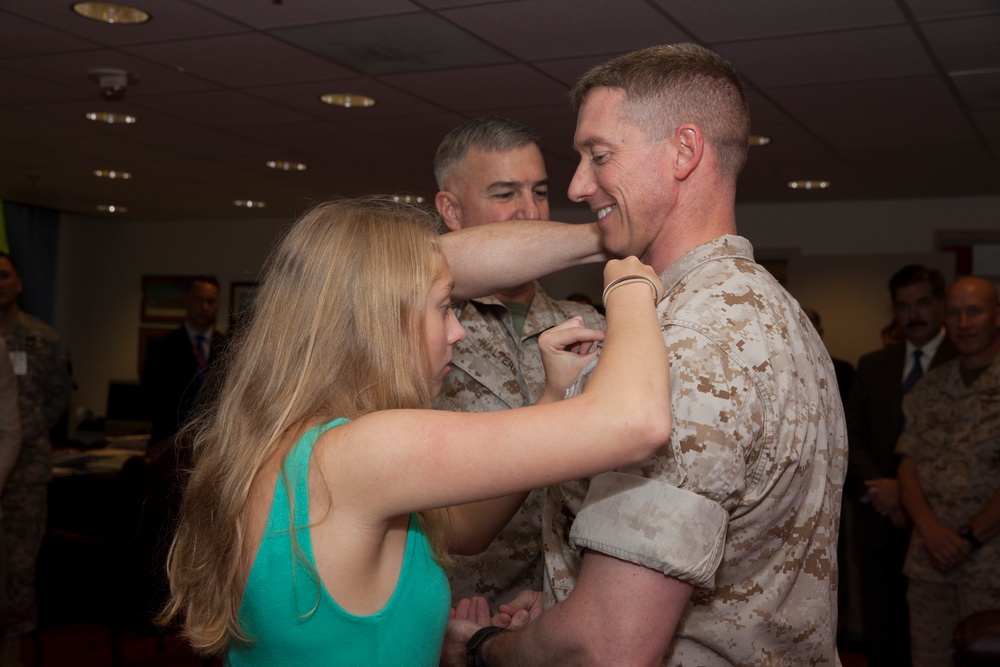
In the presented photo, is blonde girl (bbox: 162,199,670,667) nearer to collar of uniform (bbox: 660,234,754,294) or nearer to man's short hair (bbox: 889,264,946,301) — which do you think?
collar of uniform (bbox: 660,234,754,294)

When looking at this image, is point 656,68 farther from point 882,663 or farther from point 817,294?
point 817,294

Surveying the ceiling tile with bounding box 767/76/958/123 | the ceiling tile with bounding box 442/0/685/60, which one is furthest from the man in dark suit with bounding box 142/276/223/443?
the ceiling tile with bounding box 767/76/958/123

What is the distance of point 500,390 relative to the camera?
2357 mm

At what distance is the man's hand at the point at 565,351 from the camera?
4.79ft

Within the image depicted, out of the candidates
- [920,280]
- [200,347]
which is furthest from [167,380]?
[920,280]

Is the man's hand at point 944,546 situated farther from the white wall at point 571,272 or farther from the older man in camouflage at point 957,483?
the white wall at point 571,272

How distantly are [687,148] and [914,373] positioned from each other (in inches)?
146

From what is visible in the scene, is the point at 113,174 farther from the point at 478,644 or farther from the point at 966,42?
the point at 478,644

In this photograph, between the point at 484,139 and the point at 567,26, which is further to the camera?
the point at 567,26

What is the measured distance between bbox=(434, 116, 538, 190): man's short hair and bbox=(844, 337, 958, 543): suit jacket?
292 centimetres

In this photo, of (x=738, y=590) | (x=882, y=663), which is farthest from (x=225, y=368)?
(x=882, y=663)

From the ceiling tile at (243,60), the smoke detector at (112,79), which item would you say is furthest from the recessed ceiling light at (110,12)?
the smoke detector at (112,79)

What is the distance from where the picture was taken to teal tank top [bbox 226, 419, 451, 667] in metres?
1.25

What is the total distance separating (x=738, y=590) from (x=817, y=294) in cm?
769
